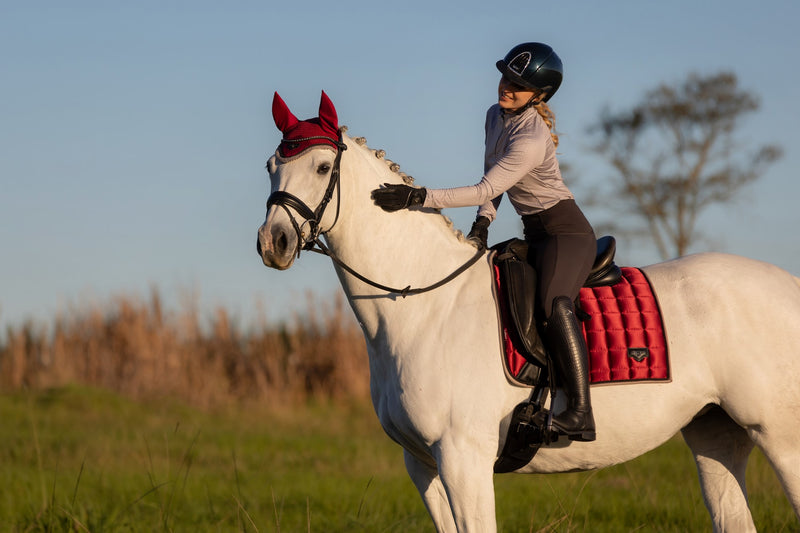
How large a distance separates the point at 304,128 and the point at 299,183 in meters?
0.32

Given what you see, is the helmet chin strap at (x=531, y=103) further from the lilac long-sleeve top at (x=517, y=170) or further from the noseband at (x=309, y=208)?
the noseband at (x=309, y=208)

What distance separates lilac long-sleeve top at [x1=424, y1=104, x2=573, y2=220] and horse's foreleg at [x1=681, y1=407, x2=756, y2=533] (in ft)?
5.90

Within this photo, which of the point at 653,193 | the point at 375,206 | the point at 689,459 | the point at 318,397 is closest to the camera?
the point at 375,206

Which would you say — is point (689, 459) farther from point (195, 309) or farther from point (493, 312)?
point (195, 309)

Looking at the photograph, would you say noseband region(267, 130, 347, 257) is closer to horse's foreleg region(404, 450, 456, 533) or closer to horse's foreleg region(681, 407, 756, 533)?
horse's foreleg region(404, 450, 456, 533)

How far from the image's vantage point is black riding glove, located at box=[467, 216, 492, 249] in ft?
15.7

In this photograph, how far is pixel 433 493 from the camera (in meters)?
4.62

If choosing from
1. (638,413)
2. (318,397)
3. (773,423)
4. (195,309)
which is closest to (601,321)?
(638,413)

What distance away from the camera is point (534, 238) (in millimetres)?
4723

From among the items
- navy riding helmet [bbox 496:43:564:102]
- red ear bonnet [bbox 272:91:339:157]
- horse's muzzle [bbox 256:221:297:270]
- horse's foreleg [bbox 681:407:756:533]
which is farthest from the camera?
horse's foreleg [bbox 681:407:756:533]

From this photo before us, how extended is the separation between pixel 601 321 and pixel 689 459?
7.51 metres

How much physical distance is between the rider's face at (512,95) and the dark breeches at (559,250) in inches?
25.3

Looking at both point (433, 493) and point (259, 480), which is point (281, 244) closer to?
point (433, 493)

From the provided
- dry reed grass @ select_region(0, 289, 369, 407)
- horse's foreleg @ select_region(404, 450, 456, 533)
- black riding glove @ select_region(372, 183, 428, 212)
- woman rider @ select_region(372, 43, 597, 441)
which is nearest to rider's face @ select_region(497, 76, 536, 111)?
woman rider @ select_region(372, 43, 597, 441)
